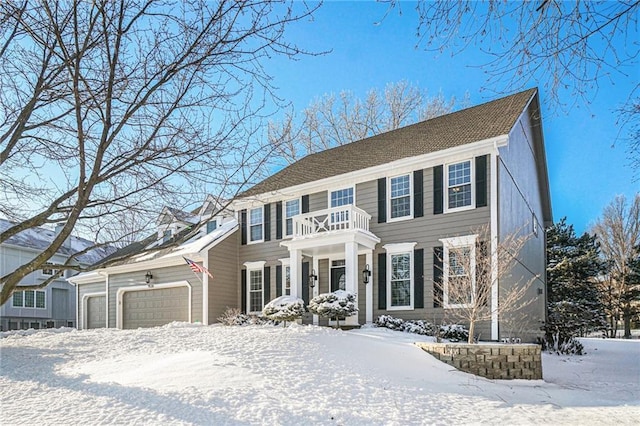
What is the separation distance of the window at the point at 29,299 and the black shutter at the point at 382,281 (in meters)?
20.5

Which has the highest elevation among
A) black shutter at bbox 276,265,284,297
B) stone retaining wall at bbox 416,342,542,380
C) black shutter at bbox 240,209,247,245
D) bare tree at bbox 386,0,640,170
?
bare tree at bbox 386,0,640,170

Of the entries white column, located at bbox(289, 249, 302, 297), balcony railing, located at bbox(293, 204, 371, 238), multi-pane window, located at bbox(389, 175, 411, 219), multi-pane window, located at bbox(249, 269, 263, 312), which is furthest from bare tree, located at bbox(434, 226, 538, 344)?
multi-pane window, located at bbox(249, 269, 263, 312)

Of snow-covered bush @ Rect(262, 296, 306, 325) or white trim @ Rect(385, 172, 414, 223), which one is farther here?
white trim @ Rect(385, 172, 414, 223)

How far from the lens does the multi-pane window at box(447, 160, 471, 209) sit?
517 inches

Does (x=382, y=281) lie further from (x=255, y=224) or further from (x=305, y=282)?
(x=255, y=224)

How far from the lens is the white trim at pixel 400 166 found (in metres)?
12.7

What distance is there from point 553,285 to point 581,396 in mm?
21018

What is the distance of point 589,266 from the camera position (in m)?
26.5

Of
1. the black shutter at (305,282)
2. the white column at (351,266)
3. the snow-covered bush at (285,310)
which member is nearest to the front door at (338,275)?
the black shutter at (305,282)

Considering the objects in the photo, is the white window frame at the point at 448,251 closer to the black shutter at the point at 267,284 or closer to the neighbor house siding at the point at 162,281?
the black shutter at the point at 267,284

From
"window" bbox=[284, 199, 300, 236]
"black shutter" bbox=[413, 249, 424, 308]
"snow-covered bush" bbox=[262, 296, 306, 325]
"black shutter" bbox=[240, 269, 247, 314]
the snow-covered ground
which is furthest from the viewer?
"black shutter" bbox=[240, 269, 247, 314]

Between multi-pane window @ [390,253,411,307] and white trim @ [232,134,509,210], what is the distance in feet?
8.25

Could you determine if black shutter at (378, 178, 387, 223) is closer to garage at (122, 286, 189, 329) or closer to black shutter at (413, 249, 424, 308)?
black shutter at (413, 249, 424, 308)

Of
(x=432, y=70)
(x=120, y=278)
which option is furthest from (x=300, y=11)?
(x=120, y=278)
